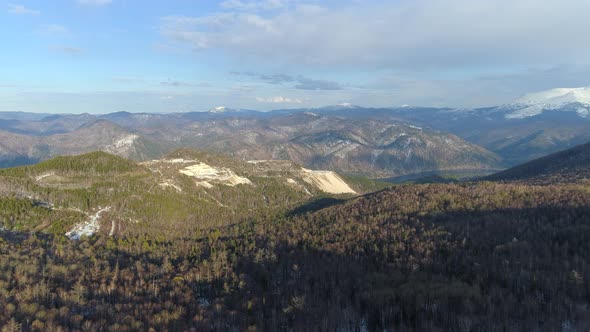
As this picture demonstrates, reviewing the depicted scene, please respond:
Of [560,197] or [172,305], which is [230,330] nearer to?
[172,305]

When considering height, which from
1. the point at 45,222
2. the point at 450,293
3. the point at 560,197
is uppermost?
the point at 560,197

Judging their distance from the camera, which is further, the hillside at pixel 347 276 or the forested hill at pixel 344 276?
the hillside at pixel 347 276

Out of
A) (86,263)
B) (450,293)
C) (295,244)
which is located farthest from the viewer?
(295,244)

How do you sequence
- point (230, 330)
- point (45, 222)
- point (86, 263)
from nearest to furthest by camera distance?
point (230, 330)
point (86, 263)
point (45, 222)

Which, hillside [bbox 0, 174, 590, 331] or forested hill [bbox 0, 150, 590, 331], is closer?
forested hill [bbox 0, 150, 590, 331]

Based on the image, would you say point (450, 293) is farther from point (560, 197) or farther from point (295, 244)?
point (560, 197)

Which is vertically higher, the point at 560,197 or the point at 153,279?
the point at 560,197

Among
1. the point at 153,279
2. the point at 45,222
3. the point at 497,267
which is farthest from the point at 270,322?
the point at 45,222

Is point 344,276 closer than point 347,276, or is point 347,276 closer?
point 347,276

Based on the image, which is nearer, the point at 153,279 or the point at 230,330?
the point at 230,330
